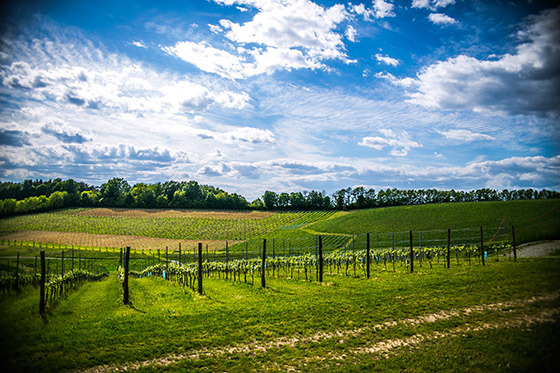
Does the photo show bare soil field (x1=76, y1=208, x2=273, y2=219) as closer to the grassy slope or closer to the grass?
the grassy slope

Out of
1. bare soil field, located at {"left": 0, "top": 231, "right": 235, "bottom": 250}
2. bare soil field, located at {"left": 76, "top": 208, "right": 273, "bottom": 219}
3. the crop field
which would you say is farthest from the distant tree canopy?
the crop field

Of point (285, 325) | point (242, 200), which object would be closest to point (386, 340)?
point (285, 325)

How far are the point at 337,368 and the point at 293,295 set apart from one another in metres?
7.00

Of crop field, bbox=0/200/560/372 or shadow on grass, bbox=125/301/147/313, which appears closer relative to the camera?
crop field, bbox=0/200/560/372

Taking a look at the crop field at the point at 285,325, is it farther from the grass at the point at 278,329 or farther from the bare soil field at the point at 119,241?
the bare soil field at the point at 119,241

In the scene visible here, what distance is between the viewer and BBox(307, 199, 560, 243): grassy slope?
157 ft

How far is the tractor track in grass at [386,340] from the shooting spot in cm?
725

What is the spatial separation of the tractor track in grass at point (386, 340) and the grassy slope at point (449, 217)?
42267 millimetres

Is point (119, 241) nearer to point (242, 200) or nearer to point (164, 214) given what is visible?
point (164, 214)

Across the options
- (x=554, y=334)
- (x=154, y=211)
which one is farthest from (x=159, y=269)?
(x=154, y=211)

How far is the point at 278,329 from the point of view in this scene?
29.5 feet

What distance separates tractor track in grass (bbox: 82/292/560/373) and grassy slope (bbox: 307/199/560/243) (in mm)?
42267

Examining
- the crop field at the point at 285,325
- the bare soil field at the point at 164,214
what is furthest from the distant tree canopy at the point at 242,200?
the crop field at the point at 285,325

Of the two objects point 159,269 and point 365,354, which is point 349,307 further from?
point 159,269
